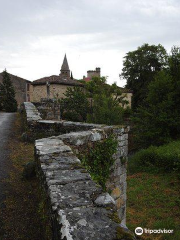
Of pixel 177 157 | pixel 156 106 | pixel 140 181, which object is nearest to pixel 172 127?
pixel 156 106

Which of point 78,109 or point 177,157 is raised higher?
point 78,109

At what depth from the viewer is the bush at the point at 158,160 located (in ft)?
49.2

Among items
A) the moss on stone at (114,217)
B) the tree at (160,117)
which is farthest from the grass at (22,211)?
the tree at (160,117)

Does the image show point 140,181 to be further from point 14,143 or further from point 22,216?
point 22,216

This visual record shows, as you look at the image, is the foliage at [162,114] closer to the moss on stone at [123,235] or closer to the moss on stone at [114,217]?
the moss on stone at [114,217]

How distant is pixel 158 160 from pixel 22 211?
14020 mm

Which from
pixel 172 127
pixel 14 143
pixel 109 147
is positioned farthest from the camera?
pixel 172 127

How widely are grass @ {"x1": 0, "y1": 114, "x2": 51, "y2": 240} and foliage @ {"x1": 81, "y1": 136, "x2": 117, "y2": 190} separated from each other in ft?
3.88

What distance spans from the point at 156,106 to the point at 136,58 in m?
17.7

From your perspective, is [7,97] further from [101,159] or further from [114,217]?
[114,217]

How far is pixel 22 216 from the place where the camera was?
3428 mm

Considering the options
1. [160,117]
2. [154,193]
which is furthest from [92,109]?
[154,193]

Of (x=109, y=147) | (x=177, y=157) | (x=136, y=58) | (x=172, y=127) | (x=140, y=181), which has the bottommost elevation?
(x=140, y=181)

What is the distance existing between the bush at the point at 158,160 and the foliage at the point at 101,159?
33.0 ft
